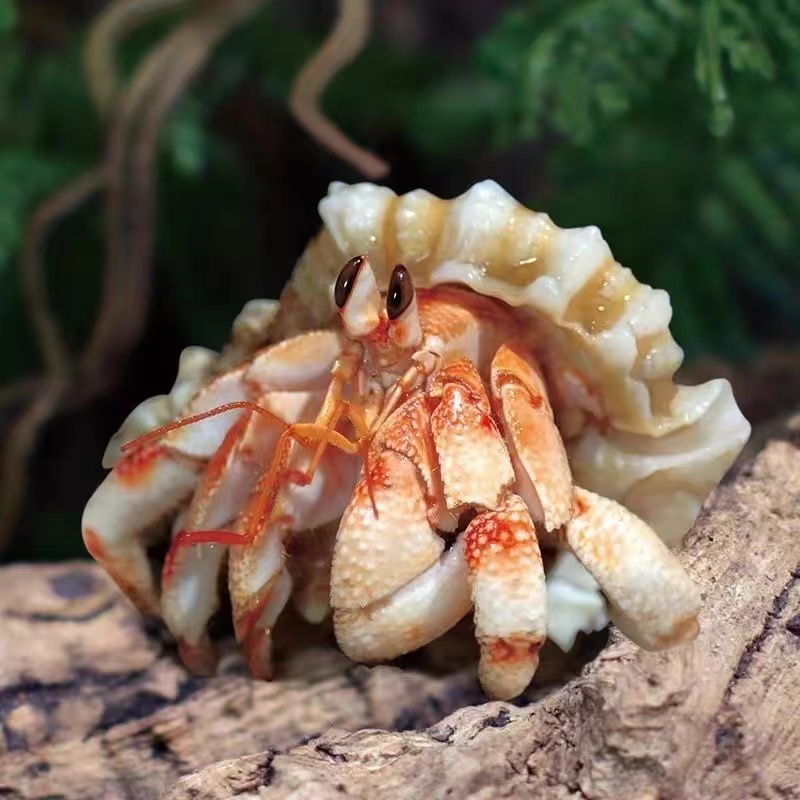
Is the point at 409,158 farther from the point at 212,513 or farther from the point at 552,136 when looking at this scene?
the point at 212,513

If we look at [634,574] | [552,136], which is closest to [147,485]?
[634,574]

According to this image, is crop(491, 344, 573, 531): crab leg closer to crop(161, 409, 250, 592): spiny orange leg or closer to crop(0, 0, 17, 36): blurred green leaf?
crop(161, 409, 250, 592): spiny orange leg

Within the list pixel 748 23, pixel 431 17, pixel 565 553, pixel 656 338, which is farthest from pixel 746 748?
pixel 431 17

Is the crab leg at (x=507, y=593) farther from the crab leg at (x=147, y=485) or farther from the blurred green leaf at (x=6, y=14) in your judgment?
the blurred green leaf at (x=6, y=14)

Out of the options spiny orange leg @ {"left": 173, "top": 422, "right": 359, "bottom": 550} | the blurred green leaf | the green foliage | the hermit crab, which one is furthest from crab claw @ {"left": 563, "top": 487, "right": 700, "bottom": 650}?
the blurred green leaf

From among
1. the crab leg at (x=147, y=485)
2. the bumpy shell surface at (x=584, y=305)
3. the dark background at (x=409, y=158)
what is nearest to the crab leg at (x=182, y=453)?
the crab leg at (x=147, y=485)

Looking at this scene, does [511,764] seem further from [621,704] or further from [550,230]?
[550,230]
